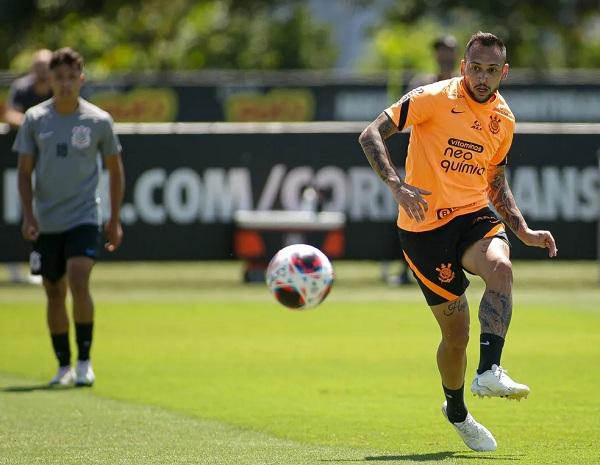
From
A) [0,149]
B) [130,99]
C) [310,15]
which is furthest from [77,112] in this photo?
[310,15]

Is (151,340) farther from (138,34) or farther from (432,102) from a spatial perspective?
(138,34)

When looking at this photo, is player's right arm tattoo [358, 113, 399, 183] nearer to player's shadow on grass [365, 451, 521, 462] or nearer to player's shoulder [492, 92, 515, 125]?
player's shoulder [492, 92, 515, 125]

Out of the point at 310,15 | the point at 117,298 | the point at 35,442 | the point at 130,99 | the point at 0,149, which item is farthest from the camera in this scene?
the point at 310,15

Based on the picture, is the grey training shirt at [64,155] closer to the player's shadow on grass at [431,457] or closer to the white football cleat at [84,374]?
the white football cleat at [84,374]

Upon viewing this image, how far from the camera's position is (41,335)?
16.2 meters

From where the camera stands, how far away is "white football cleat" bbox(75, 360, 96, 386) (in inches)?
492

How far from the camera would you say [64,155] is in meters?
12.7

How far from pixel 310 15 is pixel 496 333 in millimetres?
46672

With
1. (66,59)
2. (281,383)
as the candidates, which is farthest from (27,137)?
(281,383)

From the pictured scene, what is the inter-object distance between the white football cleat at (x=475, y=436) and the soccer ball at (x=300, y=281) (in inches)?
97.1

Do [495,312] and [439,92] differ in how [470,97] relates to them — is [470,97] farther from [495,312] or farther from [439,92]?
[495,312]

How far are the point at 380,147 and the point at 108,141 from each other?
425cm

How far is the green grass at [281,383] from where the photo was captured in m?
9.42

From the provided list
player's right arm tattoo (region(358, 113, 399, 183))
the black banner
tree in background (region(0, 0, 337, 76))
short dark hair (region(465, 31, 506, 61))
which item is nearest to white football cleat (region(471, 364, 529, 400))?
player's right arm tattoo (region(358, 113, 399, 183))
